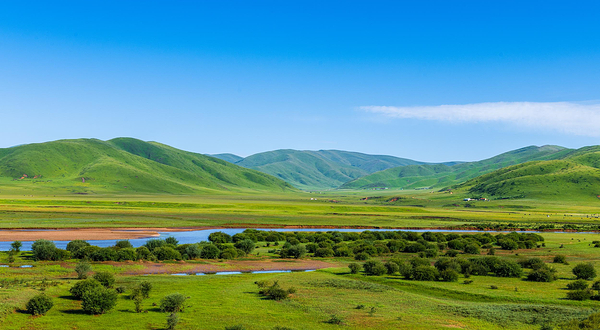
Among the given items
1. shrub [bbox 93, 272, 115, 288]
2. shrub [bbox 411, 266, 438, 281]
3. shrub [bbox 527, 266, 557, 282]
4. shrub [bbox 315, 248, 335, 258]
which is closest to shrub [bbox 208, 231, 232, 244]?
shrub [bbox 315, 248, 335, 258]

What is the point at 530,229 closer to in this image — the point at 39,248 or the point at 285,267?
the point at 285,267

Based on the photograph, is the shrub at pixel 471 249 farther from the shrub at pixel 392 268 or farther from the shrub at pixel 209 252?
the shrub at pixel 209 252

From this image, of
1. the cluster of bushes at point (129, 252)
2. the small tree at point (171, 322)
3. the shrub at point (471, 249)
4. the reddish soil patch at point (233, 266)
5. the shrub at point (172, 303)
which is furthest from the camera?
the shrub at point (471, 249)

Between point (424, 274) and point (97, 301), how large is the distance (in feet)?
97.6

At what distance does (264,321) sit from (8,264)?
35019 millimetres

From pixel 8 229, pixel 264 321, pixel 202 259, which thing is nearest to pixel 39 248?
pixel 202 259

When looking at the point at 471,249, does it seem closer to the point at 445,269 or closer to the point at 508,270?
the point at 508,270

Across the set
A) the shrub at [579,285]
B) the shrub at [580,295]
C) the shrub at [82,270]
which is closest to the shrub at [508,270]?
the shrub at [579,285]

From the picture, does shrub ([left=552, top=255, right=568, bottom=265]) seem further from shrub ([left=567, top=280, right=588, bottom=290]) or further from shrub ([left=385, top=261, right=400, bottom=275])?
shrub ([left=385, top=261, right=400, bottom=275])

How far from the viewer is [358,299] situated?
3497 cm

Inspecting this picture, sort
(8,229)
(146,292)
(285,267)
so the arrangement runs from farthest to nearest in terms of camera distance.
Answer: (8,229) → (285,267) → (146,292)

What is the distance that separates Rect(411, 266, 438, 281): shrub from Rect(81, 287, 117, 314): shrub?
28084 mm

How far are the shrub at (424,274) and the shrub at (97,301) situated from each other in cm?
2808

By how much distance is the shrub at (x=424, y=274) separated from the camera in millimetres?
43156
